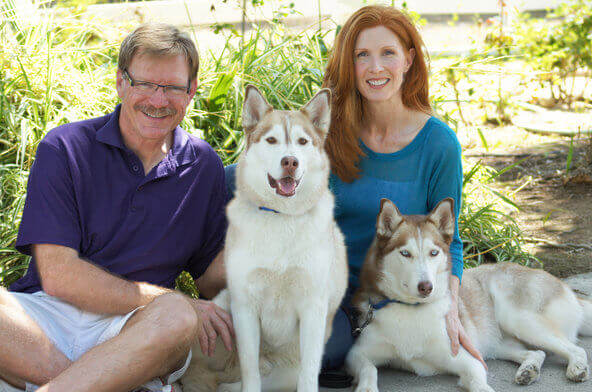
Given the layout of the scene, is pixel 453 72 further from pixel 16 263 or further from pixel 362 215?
pixel 16 263

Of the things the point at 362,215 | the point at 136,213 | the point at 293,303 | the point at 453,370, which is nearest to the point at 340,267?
the point at 293,303

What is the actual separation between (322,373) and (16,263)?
2.05 meters

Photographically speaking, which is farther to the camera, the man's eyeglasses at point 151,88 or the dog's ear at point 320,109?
the man's eyeglasses at point 151,88

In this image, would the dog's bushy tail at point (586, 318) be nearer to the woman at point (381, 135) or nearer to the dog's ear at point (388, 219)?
the woman at point (381, 135)

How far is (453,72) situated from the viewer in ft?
17.0

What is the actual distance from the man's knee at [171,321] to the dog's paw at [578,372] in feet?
6.04

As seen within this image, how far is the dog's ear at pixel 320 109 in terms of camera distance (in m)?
2.45

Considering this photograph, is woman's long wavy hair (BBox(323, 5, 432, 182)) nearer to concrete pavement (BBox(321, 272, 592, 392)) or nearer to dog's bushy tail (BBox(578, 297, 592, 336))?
concrete pavement (BBox(321, 272, 592, 392))

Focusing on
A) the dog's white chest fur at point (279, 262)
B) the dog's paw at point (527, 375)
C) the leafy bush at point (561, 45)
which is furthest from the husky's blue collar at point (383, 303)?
the leafy bush at point (561, 45)

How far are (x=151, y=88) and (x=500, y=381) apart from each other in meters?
2.23

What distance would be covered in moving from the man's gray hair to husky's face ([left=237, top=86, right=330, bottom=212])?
0.47 meters

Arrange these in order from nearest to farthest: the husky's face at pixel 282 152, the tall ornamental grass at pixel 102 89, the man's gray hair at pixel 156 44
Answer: the husky's face at pixel 282 152 < the man's gray hair at pixel 156 44 < the tall ornamental grass at pixel 102 89

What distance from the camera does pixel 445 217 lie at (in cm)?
275

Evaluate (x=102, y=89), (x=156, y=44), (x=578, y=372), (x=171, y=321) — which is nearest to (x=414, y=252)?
(x=578, y=372)
